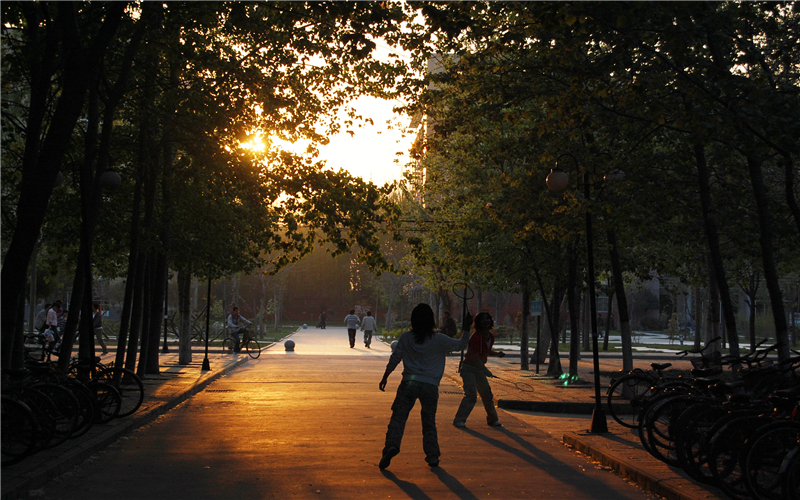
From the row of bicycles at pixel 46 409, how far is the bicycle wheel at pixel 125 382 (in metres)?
0.08

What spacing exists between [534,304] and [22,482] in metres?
25.1

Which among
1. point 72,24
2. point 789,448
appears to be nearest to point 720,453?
point 789,448

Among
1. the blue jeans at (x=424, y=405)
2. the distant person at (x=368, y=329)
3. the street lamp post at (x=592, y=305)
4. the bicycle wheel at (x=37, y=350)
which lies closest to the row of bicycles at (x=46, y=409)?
the blue jeans at (x=424, y=405)

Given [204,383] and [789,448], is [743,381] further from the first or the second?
[204,383]

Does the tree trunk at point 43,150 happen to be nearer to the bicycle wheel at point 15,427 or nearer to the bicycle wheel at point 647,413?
the bicycle wheel at point 15,427

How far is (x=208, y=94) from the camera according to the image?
16.8 metres

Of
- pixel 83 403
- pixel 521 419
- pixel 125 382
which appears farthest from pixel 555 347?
pixel 83 403

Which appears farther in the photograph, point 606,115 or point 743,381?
point 606,115

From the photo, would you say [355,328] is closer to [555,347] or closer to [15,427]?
[555,347]

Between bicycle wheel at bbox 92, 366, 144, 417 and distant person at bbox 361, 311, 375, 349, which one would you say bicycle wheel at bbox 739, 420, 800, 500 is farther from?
distant person at bbox 361, 311, 375, 349

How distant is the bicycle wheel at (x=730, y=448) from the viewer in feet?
23.5

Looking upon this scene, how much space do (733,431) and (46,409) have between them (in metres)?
7.27

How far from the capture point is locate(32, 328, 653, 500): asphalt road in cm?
773

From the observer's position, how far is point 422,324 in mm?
9188
